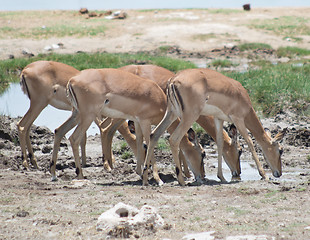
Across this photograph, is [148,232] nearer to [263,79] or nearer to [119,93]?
[119,93]

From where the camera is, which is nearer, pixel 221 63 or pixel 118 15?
pixel 221 63

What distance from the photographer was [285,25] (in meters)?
36.7

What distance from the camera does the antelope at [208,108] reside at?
27.2 feet

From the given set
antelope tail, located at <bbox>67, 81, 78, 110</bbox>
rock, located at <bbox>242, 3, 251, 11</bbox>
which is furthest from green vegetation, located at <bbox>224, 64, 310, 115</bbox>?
rock, located at <bbox>242, 3, 251, 11</bbox>

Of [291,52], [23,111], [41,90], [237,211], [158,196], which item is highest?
[41,90]

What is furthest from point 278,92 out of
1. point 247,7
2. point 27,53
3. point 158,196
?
point 247,7

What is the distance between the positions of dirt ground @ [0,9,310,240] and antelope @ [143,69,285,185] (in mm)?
511

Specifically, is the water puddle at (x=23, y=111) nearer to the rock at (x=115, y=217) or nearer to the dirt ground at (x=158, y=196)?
the dirt ground at (x=158, y=196)

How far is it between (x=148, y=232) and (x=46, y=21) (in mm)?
37821

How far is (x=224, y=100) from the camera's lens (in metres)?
8.78

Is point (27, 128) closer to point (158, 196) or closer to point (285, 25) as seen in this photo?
point (158, 196)

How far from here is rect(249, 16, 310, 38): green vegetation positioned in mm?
34594

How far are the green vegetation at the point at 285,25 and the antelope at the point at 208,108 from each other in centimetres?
2549

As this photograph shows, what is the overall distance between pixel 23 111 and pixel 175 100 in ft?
25.5
